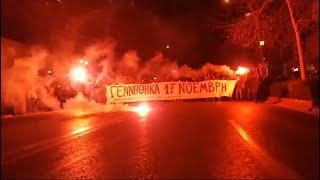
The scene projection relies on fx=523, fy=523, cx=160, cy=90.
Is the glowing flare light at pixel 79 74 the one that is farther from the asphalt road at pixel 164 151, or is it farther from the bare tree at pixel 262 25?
the asphalt road at pixel 164 151

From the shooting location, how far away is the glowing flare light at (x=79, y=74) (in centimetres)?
→ 3431

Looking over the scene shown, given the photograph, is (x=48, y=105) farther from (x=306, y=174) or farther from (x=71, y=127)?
(x=306, y=174)

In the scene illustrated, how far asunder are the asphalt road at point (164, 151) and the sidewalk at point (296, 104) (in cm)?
671

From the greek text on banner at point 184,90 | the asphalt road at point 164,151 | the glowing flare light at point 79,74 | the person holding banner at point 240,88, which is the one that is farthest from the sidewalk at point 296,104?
the glowing flare light at point 79,74

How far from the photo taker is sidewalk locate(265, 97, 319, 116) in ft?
81.7

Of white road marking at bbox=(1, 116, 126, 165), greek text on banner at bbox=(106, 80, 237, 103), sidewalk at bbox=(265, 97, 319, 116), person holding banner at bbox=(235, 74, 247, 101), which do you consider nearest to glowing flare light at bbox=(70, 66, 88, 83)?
greek text on banner at bbox=(106, 80, 237, 103)

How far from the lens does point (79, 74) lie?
3516cm

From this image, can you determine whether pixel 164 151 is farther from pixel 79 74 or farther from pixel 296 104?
pixel 79 74

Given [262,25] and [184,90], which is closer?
[262,25]

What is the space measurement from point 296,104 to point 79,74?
1461cm

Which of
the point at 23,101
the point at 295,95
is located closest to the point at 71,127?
the point at 23,101

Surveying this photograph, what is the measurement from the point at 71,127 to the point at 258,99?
19.1 meters

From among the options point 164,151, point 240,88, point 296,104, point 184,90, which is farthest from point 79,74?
point 164,151

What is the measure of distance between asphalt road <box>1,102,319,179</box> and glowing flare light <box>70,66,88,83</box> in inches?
634
